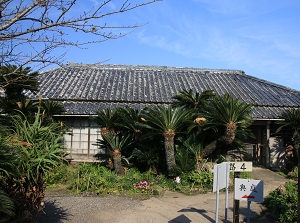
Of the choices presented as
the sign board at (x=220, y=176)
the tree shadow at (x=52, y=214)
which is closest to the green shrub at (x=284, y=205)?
the sign board at (x=220, y=176)

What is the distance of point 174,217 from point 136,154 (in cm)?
439

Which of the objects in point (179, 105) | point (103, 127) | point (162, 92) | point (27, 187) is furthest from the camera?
point (162, 92)

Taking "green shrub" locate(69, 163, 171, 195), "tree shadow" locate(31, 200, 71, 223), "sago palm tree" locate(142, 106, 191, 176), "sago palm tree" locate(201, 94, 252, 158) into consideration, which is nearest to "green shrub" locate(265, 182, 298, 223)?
"sago palm tree" locate(201, 94, 252, 158)

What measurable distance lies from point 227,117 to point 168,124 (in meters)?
1.89

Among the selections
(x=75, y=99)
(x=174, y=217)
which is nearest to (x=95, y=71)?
(x=75, y=99)

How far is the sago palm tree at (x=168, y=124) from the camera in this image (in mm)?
10648

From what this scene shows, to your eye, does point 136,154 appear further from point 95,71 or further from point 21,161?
point 95,71

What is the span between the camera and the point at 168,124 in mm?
10617

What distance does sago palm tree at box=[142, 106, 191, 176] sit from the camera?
10.6 m

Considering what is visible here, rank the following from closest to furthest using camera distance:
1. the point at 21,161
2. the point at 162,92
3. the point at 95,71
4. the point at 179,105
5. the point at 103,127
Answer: the point at 21,161
the point at 103,127
the point at 179,105
the point at 162,92
the point at 95,71

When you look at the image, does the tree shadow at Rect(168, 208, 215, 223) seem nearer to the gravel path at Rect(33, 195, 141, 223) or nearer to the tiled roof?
the gravel path at Rect(33, 195, 141, 223)

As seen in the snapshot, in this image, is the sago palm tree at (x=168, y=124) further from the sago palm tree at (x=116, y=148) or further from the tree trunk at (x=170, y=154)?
the sago palm tree at (x=116, y=148)

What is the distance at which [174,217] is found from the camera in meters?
7.56

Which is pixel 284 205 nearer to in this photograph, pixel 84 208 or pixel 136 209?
pixel 136 209
